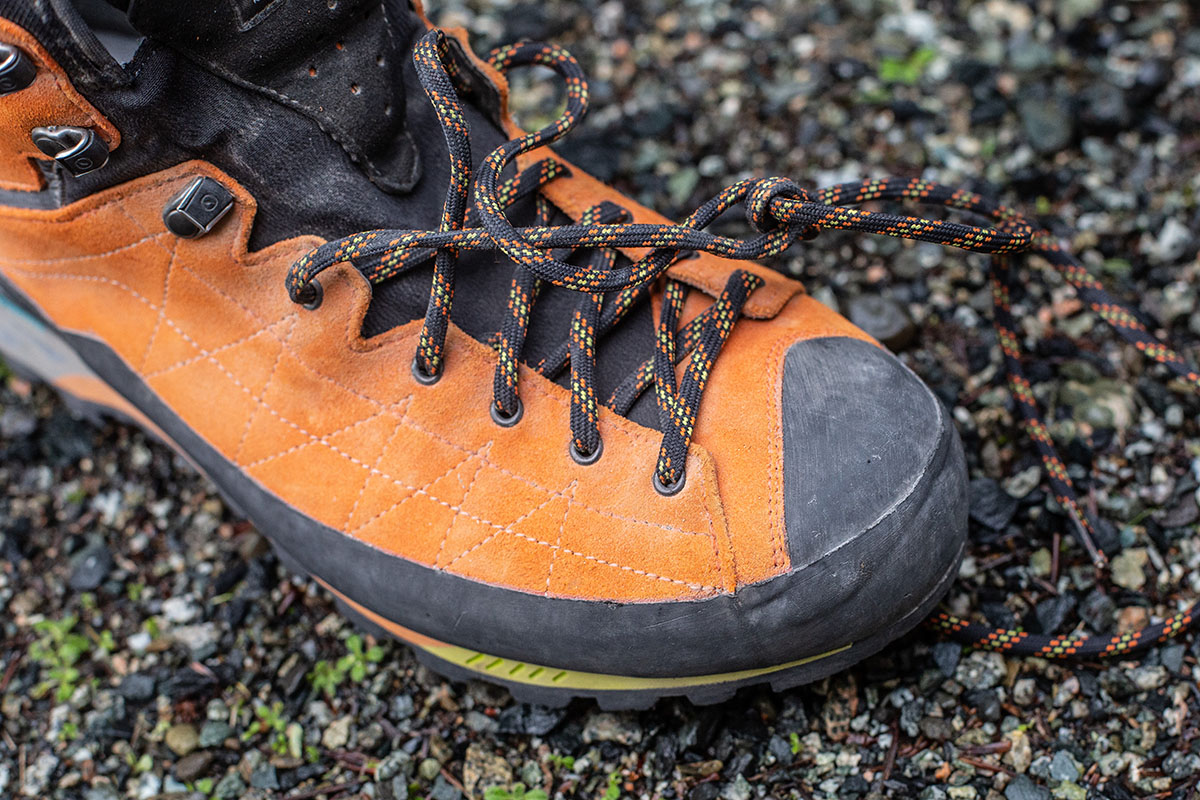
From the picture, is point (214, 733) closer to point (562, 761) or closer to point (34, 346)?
point (562, 761)

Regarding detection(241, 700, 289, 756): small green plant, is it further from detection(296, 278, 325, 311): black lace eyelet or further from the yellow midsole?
detection(296, 278, 325, 311): black lace eyelet

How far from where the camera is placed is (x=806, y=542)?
1384 millimetres

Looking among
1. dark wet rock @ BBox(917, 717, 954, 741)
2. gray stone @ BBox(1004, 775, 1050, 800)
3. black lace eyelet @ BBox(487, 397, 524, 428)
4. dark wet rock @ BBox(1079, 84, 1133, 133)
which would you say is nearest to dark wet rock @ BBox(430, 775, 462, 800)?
black lace eyelet @ BBox(487, 397, 524, 428)

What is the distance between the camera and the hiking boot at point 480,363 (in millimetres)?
1397

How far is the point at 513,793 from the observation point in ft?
5.38

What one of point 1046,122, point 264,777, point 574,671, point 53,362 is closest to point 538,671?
point 574,671

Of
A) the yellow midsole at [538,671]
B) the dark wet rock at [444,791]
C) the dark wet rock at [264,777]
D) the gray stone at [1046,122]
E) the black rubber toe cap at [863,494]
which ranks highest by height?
the black rubber toe cap at [863,494]

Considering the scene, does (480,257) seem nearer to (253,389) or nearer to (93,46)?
(253,389)

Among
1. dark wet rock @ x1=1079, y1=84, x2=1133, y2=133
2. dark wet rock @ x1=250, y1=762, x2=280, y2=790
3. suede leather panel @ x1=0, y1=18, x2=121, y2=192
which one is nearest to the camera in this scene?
suede leather panel @ x1=0, y1=18, x2=121, y2=192

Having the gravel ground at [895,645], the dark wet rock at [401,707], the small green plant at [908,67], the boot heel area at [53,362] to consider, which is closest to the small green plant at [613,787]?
the gravel ground at [895,645]

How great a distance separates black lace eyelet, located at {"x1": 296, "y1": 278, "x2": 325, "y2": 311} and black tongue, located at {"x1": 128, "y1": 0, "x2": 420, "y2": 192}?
181 mm

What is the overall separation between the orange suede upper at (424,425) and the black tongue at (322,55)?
15 cm

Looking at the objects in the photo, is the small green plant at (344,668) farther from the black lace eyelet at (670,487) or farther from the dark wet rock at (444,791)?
the black lace eyelet at (670,487)

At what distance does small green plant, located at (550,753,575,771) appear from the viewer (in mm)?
1662
